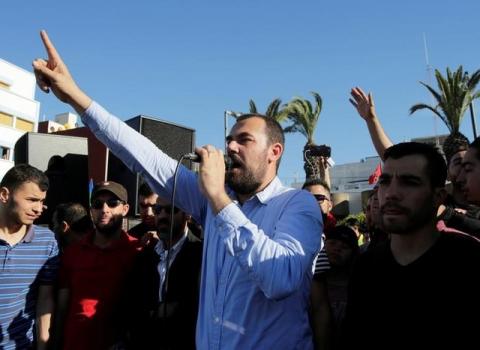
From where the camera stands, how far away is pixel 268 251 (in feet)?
5.41

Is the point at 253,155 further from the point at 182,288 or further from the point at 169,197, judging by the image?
the point at 182,288

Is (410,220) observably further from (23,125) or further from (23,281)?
(23,125)

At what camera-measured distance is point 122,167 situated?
5.31m

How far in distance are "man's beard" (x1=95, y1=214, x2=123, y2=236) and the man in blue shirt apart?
1.22m

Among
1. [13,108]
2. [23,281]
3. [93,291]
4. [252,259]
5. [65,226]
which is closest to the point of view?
[252,259]

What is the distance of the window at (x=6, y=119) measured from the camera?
3175cm

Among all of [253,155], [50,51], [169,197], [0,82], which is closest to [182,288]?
[169,197]

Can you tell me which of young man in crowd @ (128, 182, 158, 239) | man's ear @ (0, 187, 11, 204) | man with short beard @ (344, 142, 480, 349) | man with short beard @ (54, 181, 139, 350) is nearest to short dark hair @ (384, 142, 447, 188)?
man with short beard @ (344, 142, 480, 349)

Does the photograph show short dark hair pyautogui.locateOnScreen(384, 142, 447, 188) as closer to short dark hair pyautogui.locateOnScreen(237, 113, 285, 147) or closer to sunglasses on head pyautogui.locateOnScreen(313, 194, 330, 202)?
short dark hair pyautogui.locateOnScreen(237, 113, 285, 147)

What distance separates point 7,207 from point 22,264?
0.40 m

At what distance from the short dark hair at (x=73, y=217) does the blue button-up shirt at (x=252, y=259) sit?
6.93ft

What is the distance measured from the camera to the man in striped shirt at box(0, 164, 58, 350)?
8.77 ft

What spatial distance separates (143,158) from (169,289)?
1066 millimetres

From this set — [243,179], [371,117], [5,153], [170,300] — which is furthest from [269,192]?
[5,153]
